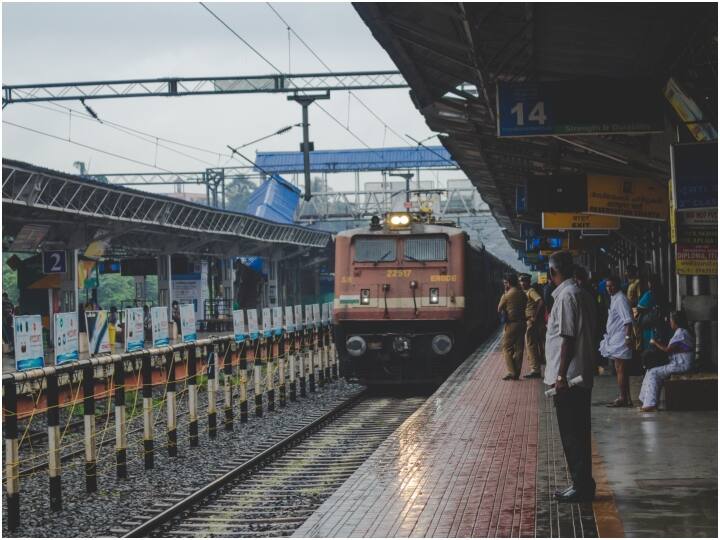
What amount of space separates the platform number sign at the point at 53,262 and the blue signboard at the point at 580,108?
18183 millimetres

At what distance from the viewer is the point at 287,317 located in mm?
23016

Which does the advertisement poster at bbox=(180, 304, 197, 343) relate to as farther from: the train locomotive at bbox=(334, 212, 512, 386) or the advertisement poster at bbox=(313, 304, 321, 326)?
the advertisement poster at bbox=(313, 304, 321, 326)

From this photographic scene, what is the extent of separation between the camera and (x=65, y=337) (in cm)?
1550

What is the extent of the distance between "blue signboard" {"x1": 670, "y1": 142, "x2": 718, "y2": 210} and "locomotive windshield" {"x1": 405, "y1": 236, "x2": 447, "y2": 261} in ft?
35.4

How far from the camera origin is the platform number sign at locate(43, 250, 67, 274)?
2637 centimetres

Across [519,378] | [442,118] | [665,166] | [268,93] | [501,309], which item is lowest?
[519,378]

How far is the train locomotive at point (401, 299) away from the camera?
756 inches

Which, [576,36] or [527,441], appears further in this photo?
[527,441]

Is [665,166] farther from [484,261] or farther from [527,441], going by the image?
[484,261]

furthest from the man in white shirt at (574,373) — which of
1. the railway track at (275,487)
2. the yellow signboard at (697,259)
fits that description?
the yellow signboard at (697,259)

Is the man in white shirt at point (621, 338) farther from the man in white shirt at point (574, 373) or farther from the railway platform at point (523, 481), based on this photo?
the man in white shirt at point (574, 373)

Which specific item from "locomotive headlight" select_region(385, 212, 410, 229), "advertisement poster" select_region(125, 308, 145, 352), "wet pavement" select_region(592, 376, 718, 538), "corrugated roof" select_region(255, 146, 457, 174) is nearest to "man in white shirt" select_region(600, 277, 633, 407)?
"wet pavement" select_region(592, 376, 718, 538)

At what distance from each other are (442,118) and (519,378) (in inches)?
238

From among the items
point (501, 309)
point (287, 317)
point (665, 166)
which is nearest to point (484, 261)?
point (287, 317)
